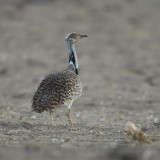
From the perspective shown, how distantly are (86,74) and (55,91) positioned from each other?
7.31 metres

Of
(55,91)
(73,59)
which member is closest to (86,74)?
(73,59)

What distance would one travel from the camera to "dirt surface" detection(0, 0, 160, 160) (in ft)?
17.5

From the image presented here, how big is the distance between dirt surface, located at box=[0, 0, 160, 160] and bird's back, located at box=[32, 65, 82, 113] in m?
0.37

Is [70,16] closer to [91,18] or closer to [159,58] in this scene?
[91,18]

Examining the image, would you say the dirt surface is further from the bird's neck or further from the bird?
the bird's neck

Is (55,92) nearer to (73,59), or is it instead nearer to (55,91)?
(55,91)

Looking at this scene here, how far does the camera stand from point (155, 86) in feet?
41.0

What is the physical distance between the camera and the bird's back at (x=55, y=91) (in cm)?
677

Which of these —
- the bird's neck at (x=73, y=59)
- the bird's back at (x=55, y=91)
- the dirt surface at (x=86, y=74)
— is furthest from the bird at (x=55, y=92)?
the bird's neck at (x=73, y=59)

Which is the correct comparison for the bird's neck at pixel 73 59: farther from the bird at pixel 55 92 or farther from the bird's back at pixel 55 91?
the bird's back at pixel 55 91

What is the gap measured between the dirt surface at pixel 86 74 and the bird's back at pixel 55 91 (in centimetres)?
37

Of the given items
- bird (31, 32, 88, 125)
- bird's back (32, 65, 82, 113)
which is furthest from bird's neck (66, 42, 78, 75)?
bird's back (32, 65, 82, 113)

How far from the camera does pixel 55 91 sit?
6859 millimetres

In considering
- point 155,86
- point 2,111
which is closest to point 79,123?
point 2,111
